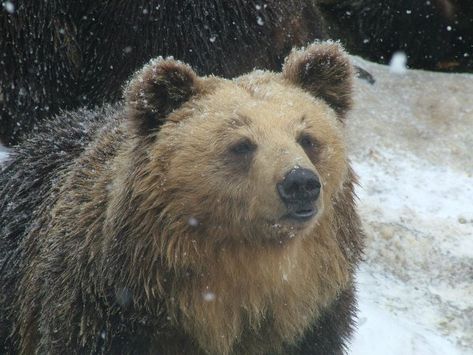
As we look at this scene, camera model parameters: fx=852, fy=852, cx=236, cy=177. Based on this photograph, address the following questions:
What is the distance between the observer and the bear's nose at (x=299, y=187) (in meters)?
3.21

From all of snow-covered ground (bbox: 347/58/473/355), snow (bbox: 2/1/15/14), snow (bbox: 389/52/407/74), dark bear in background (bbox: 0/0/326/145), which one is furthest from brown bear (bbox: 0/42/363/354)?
snow (bbox: 389/52/407/74)

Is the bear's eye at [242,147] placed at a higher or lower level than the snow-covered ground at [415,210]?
higher

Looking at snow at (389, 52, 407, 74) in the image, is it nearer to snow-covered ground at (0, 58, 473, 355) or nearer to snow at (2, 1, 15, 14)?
snow-covered ground at (0, 58, 473, 355)

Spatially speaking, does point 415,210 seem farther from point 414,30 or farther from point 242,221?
point 242,221

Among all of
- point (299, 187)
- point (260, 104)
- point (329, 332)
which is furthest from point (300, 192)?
point (329, 332)

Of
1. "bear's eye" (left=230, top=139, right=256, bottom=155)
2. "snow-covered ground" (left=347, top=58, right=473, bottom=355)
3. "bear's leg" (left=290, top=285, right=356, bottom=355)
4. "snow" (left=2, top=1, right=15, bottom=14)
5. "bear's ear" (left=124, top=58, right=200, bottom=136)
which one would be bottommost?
"snow-covered ground" (left=347, top=58, right=473, bottom=355)

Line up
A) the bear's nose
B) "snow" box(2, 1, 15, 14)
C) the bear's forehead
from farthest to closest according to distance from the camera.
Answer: "snow" box(2, 1, 15, 14) → the bear's forehead → the bear's nose

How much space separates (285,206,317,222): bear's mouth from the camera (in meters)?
3.31

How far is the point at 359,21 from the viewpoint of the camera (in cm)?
869

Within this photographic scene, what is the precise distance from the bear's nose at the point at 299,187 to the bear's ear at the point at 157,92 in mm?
684

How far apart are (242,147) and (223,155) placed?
3.4 inches

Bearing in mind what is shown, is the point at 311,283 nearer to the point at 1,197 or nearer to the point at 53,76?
the point at 1,197

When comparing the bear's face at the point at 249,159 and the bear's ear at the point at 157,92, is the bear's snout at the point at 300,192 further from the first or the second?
the bear's ear at the point at 157,92

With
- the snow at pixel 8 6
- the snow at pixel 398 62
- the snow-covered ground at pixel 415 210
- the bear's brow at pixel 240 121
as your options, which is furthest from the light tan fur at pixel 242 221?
the snow at pixel 398 62
